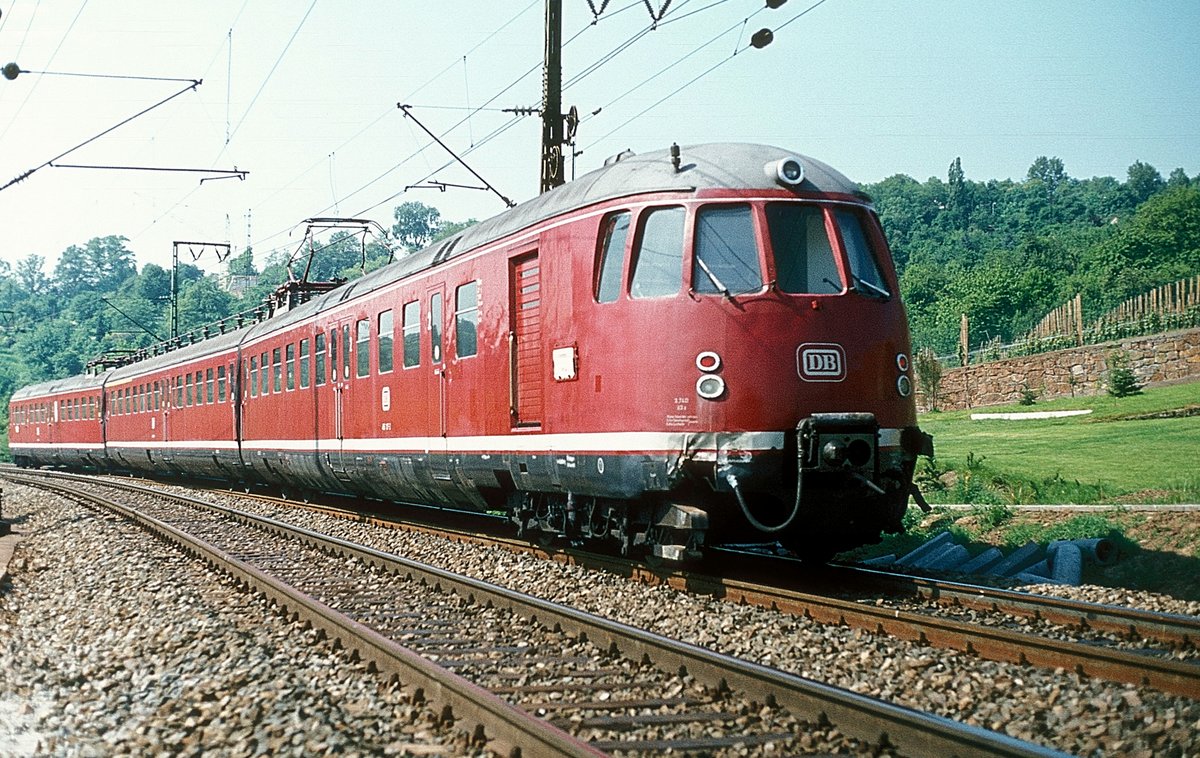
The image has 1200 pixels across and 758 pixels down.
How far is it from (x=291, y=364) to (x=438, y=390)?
7.38m

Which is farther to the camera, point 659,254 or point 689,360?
point 659,254

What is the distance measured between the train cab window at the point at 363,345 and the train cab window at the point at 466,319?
135 inches

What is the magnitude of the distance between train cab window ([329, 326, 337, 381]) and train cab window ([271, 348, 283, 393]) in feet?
10.5

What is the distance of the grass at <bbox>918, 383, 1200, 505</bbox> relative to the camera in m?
13.3

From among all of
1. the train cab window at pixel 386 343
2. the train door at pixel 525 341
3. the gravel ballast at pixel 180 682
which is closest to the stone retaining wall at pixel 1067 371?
the train cab window at pixel 386 343

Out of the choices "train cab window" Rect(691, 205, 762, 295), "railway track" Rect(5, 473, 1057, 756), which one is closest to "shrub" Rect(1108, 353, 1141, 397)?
"train cab window" Rect(691, 205, 762, 295)

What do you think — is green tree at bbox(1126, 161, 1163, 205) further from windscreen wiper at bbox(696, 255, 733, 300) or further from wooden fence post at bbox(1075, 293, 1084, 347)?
windscreen wiper at bbox(696, 255, 733, 300)

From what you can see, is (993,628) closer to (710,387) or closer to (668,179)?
(710,387)

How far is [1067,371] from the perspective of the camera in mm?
25766

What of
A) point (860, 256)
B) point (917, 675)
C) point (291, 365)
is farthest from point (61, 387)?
point (917, 675)

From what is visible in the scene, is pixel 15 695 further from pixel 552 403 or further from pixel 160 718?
pixel 552 403

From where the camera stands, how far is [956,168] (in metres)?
138

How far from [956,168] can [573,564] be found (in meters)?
136

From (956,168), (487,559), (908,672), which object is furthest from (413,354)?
(956,168)
